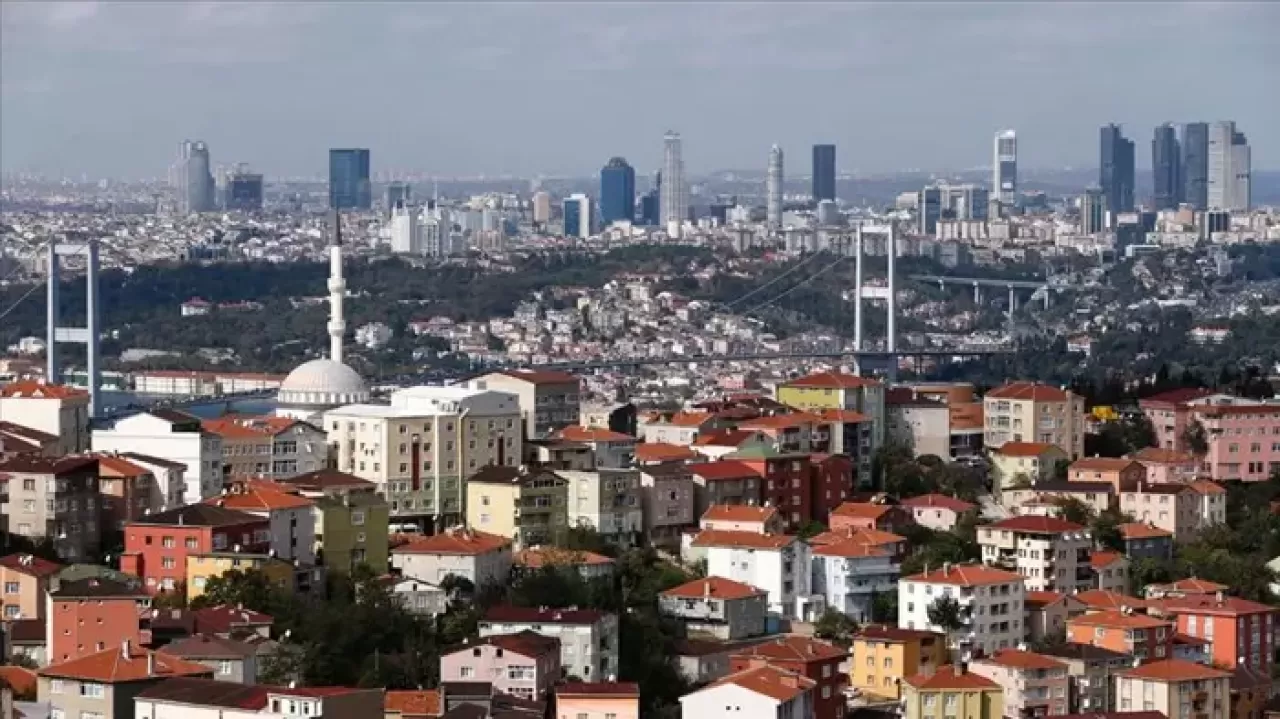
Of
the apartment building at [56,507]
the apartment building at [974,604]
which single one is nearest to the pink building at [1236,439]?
the apartment building at [974,604]

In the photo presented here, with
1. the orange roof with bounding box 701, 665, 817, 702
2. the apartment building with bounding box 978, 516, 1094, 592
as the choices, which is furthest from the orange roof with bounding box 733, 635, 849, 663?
the apartment building with bounding box 978, 516, 1094, 592

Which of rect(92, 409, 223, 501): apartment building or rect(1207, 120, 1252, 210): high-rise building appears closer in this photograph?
rect(92, 409, 223, 501): apartment building

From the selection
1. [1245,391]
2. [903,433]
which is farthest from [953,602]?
[1245,391]

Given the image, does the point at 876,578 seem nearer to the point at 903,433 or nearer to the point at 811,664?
the point at 811,664

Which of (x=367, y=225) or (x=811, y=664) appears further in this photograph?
(x=367, y=225)

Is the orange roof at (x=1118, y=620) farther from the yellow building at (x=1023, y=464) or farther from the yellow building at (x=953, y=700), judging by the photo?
the yellow building at (x=1023, y=464)

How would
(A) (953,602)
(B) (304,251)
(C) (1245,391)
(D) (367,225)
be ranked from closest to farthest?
(A) (953,602)
(C) (1245,391)
(B) (304,251)
(D) (367,225)

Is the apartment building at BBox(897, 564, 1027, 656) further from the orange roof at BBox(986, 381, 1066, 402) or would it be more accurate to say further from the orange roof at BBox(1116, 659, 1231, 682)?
the orange roof at BBox(986, 381, 1066, 402)
